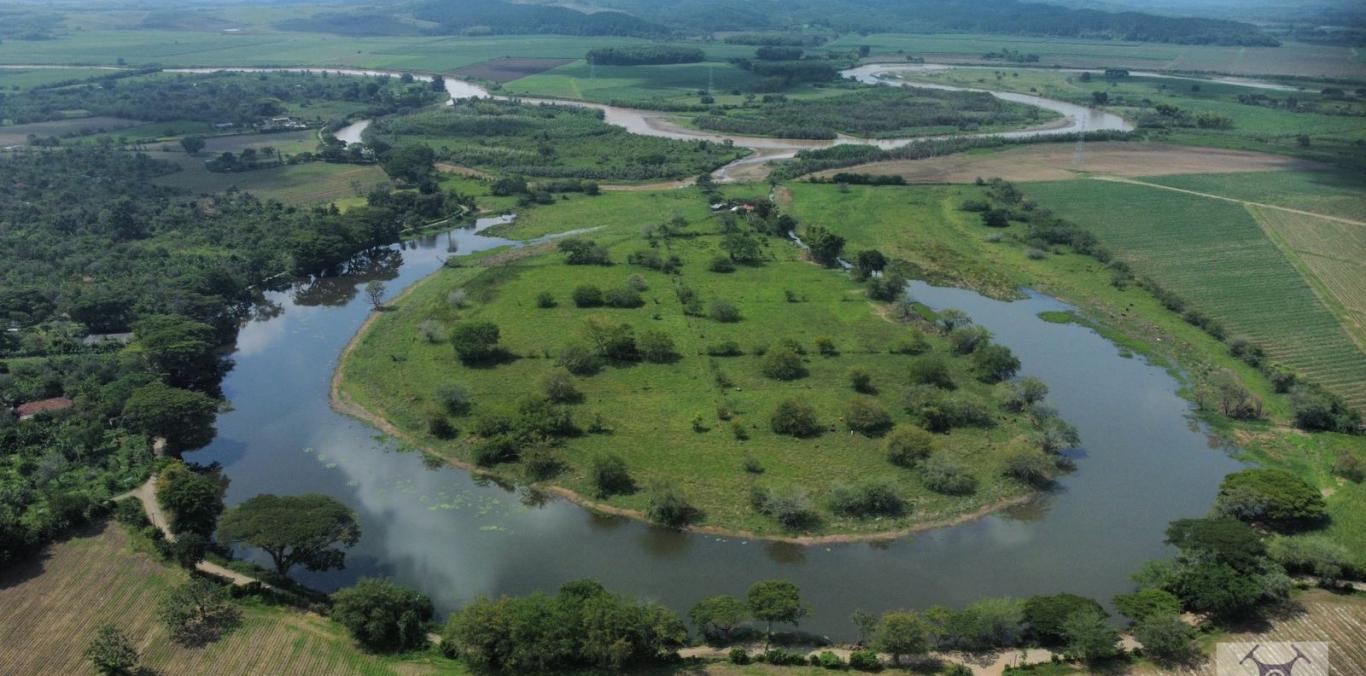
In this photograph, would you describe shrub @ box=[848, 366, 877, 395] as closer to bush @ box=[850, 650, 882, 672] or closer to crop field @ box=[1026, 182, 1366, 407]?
bush @ box=[850, 650, 882, 672]

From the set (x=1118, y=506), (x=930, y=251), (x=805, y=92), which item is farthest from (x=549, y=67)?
(x=1118, y=506)

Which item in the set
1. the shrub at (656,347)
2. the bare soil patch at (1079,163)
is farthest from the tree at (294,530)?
the bare soil patch at (1079,163)

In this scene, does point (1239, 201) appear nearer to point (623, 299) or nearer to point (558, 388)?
point (623, 299)

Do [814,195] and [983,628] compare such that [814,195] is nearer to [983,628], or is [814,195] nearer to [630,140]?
[630,140]

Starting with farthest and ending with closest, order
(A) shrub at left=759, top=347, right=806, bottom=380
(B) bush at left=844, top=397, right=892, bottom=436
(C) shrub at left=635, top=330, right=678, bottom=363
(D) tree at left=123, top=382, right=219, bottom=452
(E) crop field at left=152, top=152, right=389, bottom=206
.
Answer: (E) crop field at left=152, top=152, right=389, bottom=206, (C) shrub at left=635, top=330, right=678, bottom=363, (A) shrub at left=759, top=347, right=806, bottom=380, (B) bush at left=844, top=397, right=892, bottom=436, (D) tree at left=123, top=382, right=219, bottom=452

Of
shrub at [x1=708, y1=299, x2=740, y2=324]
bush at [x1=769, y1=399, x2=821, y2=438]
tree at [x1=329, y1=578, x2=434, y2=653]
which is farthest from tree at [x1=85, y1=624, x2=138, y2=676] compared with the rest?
shrub at [x1=708, y1=299, x2=740, y2=324]

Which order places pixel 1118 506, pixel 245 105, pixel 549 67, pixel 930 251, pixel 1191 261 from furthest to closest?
1. pixel 549 67
2. pixel 245 105
3. pixel 930 251
4. pixel 1191 261
5. pixel 1118 506

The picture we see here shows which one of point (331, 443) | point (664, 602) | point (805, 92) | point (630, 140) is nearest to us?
point (664, 602)
